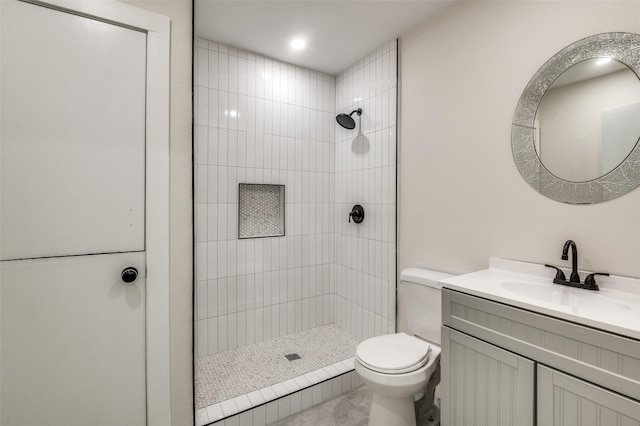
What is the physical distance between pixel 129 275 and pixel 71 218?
0.33 metres

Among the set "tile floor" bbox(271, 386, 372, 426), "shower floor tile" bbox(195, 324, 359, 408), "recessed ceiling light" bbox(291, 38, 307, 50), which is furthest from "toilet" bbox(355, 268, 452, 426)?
"recessed ceiling light" bbox(291, 38, 307, 50)

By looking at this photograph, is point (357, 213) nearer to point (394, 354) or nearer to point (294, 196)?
point (294, 196)

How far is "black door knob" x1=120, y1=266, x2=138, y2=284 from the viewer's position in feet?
4.29

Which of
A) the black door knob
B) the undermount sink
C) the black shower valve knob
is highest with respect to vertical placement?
the black shower valve knob

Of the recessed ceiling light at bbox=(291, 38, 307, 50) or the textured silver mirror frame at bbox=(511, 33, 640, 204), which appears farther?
the recessed ceiling light at bbox=(291, 38, 307, 50)

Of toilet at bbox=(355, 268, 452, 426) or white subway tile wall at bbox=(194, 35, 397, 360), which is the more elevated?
white subway tile wall at bbox=(194, 35, 397, 360)

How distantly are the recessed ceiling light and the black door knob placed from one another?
1.95m

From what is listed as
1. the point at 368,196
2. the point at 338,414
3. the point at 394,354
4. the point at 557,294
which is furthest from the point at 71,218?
the point at 557,294

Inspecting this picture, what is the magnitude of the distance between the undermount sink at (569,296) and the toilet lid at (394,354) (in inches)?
21.8

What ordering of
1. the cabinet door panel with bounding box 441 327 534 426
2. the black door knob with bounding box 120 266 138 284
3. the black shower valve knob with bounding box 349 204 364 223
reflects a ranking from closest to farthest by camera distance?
the cabinet door panel with bounding box 441 327 534 426, the black door knob with bounding box 120 266 138 284, the black shower valve knob with bounding box 349 204 364 223

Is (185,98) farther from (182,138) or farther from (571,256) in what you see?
(571,256)

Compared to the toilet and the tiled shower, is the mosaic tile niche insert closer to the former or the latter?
the tiled shower

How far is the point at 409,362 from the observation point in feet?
4.78

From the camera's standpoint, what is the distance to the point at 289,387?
1.89m
